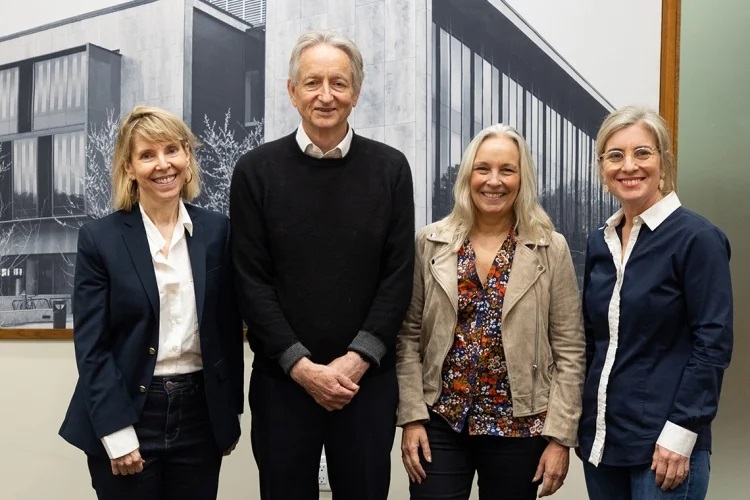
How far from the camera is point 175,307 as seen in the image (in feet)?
5.08

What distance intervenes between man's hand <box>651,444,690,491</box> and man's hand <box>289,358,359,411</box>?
0.65 metres

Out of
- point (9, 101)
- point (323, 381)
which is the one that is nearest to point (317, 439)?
point (323, 381)

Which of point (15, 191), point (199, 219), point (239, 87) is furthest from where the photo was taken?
point (15, 191)

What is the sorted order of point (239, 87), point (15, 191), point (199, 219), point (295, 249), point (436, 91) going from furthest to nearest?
point (15, 191)
point (239, 87)
point (436, 91)
point (199, 219)
point (295, 249)

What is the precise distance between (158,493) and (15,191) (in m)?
1.66

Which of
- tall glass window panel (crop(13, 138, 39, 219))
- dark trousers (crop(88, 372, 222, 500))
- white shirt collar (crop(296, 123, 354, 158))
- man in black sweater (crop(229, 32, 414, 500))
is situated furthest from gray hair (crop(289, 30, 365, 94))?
tall glass window panel (crop(13, 138, 39, 219))

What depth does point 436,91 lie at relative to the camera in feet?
6.97

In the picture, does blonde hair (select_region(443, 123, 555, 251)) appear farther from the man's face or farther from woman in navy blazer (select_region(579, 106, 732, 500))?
the man's face

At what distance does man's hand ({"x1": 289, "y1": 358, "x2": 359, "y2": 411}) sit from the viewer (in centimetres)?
143

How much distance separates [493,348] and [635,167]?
52 cm

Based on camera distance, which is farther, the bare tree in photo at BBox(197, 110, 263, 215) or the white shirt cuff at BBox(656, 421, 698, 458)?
the bare tree in photo at BBox(197, 110, 263, 215)

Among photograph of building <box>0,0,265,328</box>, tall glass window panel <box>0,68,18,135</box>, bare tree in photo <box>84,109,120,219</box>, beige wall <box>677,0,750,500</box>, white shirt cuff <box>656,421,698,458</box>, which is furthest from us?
tall glass window panel <box>0,68,18,135</box>

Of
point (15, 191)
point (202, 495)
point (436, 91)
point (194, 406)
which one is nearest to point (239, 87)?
point (436, 91)

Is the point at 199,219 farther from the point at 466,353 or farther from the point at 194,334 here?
the point at 466,353
